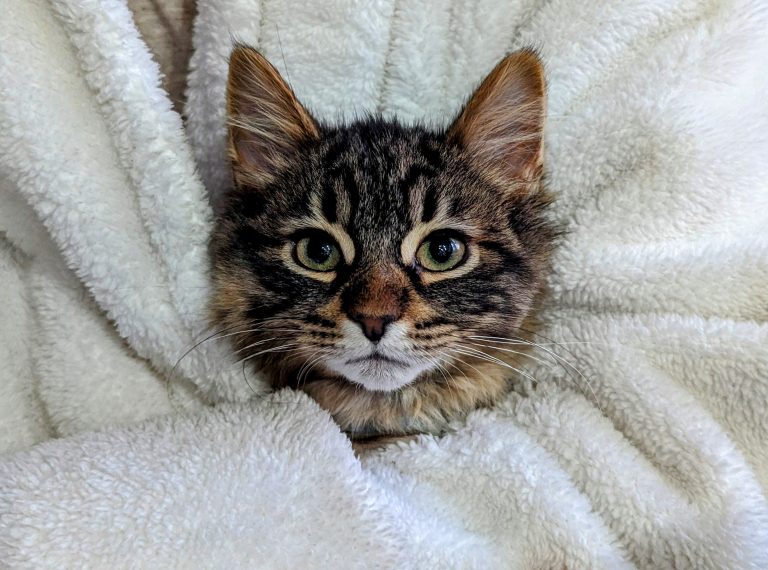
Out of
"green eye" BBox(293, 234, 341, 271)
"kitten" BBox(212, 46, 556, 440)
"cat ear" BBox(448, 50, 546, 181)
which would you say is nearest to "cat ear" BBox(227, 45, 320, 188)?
"kitten" BBox(212, 46, 556, 440)

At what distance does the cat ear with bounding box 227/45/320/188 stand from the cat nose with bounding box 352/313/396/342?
40 centimetres

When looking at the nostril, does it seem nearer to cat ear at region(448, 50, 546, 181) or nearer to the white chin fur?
the white chin fur

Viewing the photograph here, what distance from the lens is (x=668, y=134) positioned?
1142 millimetres

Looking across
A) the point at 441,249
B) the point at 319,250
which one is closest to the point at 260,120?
the point at 319,250

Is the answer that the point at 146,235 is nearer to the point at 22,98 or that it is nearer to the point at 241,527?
the point at 22,98

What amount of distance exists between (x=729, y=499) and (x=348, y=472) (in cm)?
60

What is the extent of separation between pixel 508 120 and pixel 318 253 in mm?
446

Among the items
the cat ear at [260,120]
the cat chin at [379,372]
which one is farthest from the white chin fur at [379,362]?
the cat ear at [260,120]

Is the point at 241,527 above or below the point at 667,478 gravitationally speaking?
below

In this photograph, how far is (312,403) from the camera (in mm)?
1105

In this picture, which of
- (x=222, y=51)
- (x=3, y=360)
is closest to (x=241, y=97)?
(x=222, y=51)

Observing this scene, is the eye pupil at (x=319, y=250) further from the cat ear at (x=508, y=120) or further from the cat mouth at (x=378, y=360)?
the cat ear at (x=508, y=120)

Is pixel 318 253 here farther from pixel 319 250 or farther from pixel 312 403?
pixel 312 403

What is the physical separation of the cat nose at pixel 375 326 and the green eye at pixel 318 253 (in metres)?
0.16
